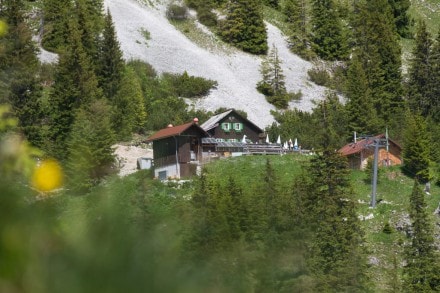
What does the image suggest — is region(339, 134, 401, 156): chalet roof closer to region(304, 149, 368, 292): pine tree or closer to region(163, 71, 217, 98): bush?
region(304, 149, 368, 292): pine tree

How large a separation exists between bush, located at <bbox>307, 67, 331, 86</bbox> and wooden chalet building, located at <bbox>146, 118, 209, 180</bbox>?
96.9ft

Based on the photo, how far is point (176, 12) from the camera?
83.1 meters

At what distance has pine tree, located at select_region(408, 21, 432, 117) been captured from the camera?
219 feet

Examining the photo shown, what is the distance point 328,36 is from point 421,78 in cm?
1628

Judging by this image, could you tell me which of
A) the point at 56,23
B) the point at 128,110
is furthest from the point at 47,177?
the point at 56,23

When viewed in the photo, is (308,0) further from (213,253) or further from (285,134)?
(213,253)

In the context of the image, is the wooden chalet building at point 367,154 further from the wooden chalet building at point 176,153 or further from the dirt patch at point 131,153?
the dirt patch at point 131,153

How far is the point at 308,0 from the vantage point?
94125 millimetres

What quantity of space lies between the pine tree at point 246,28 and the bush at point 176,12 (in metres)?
5.21

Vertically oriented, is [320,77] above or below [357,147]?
above

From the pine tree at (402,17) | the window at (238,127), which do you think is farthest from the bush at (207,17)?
the window at (238,127)

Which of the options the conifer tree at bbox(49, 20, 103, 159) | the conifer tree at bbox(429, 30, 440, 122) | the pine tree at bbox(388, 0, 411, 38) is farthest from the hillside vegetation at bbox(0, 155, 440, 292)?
the pine tree at bbox(388, 0, 411, 38)

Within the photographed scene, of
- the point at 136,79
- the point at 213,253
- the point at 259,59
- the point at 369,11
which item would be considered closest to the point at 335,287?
the point at 213,253

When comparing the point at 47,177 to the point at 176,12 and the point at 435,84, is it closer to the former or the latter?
the point at 435,84
